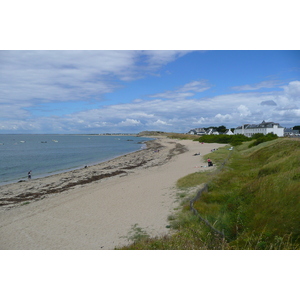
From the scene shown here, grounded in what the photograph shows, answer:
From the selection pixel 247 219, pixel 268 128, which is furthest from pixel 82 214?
pixel 268 128

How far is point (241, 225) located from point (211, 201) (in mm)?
3532

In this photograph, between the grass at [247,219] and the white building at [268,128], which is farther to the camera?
the white building at [268,128]

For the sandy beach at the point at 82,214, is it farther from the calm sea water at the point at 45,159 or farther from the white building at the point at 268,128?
the white building at the point at 268,128

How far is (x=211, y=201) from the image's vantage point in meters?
11.1

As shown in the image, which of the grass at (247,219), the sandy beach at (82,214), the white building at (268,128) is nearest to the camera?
the grass at (247,219)

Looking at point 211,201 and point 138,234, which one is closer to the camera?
point 138,234

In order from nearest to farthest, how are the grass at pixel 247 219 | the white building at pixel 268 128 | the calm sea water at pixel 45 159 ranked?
1. the grass at pixel 247 219
2. the calm sea water at pixel 45 159
3. the white building at pixel 268 128

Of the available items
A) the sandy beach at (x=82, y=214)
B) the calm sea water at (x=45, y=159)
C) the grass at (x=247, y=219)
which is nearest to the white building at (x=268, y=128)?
the calm sea water at (x=45, y=159)

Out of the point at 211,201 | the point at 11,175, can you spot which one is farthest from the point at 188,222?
the point at 11,175

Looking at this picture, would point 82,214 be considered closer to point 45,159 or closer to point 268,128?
point 45,159

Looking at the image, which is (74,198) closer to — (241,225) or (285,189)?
(241,225)

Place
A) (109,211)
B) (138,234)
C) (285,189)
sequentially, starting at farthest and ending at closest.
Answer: (109,211)
(138,234)
(285,189)

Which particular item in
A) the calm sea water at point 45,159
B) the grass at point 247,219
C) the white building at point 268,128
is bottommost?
the calm sea water at point 45,159

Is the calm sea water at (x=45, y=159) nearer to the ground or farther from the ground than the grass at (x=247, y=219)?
nearer to the ground
